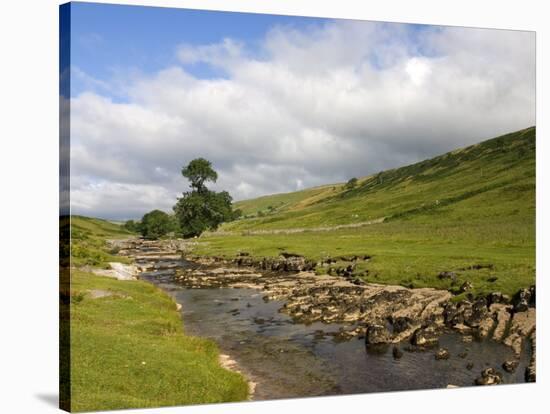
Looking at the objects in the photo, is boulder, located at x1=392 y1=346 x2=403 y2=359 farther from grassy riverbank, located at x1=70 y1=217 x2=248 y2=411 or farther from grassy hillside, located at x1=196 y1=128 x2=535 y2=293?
grassy riverbank, located at x1=70 y1=217 x2=248 y2=411

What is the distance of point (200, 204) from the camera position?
2583 cm

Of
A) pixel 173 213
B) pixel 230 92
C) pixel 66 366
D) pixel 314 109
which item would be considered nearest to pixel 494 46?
pixel 314 109

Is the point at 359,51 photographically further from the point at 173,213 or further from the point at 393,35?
the point at 173,213

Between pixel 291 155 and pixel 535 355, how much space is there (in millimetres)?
15389

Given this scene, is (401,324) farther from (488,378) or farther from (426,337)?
(488,378)

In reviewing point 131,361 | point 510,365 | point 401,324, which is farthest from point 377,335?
point 131,361

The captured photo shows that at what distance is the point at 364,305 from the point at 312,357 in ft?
21.4

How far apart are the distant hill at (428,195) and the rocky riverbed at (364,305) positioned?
101 inches

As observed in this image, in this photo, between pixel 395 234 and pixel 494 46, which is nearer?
pixel 494 46

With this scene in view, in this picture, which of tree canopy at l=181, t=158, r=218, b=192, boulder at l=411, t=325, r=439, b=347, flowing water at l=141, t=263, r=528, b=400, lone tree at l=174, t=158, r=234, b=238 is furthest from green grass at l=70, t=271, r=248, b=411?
boulder at l=411, t=325, r=439, b=347

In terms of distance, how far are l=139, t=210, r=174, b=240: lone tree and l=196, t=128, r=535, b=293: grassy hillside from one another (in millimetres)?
3177

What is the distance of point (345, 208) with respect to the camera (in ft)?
101

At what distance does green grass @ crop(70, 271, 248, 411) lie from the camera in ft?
66.9

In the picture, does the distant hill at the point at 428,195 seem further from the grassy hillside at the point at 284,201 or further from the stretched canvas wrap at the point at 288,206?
the stretched canvas wrap at the point at 288,206
